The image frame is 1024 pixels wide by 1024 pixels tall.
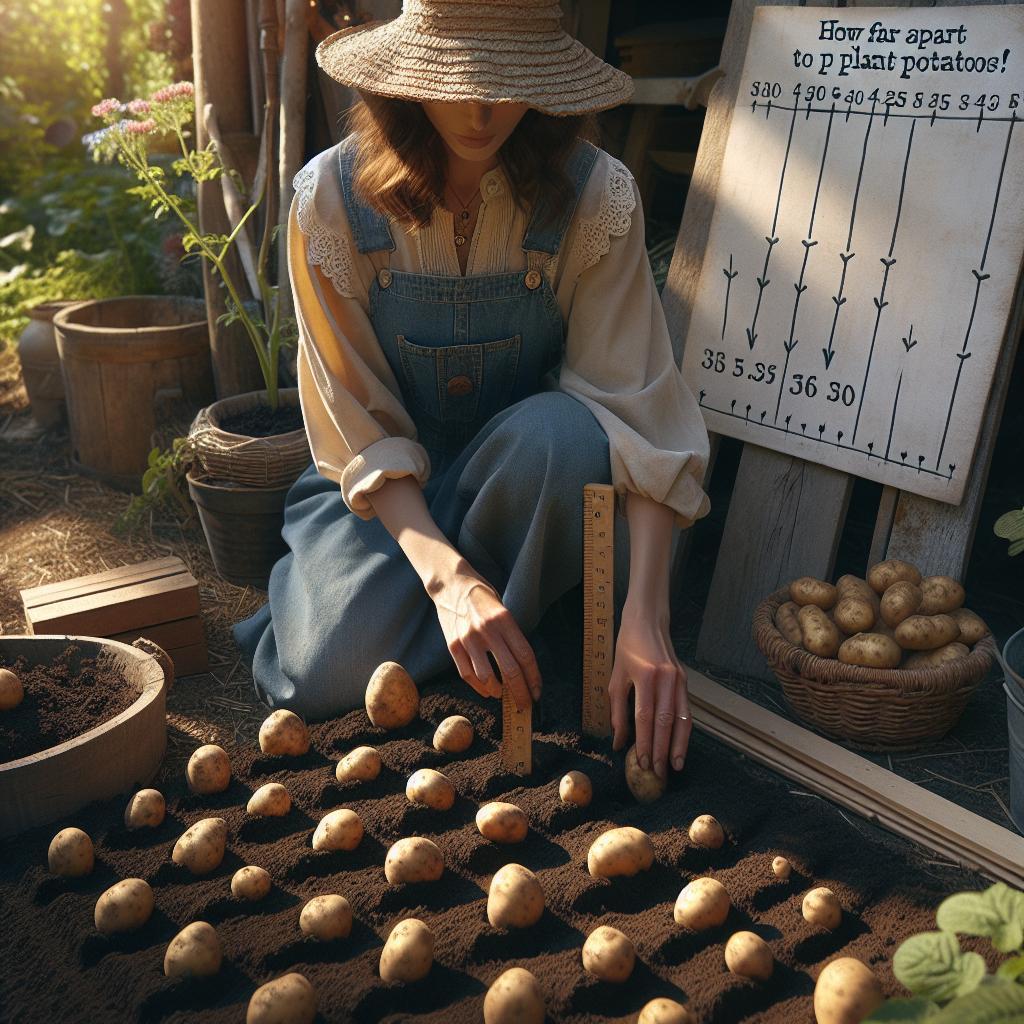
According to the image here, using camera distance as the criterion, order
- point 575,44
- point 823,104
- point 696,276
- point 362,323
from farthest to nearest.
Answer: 1. point 696,276
2. point 823,104
3. point 362,323
4. point 575,44

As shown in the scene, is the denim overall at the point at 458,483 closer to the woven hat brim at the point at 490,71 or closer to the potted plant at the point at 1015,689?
the woven hat brim at the point at 490,71

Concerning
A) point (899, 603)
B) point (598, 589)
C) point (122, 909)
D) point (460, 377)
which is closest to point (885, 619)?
→ point (899, 603)

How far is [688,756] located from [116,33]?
8484 mm

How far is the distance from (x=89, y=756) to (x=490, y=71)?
1.61 metres

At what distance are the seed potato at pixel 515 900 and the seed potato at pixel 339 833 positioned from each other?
0.34 meters

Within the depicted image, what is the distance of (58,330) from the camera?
4109mm

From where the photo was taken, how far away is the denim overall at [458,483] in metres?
2.62

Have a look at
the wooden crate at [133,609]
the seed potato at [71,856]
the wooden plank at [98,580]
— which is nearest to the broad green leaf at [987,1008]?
the seed potato at [71,856]

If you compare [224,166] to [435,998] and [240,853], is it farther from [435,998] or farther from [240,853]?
[435,998]

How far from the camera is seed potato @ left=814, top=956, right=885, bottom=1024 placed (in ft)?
5.62

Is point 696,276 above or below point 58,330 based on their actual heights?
above

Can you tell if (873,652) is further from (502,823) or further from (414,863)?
(414,863)

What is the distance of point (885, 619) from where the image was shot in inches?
108

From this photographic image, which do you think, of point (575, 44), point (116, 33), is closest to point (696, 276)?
point (575, 44)
